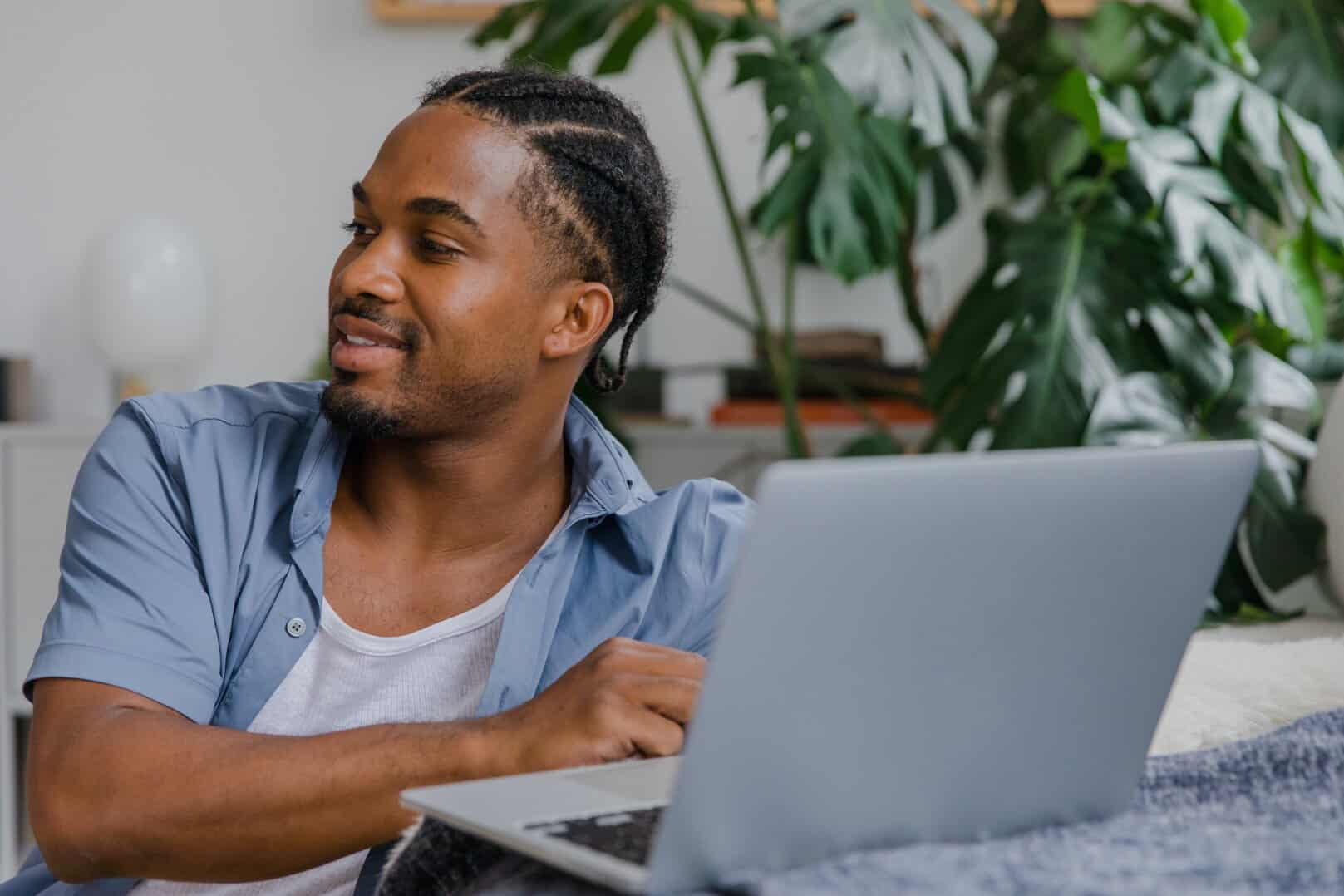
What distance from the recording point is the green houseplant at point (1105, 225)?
1.81 meters

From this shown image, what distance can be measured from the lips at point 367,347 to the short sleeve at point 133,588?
16 centimetres

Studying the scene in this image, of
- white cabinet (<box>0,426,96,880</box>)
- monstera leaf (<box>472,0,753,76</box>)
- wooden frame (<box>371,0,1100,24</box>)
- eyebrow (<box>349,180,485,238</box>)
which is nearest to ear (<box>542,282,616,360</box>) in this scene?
eyebrow (<box>349,180,485,238</box>)

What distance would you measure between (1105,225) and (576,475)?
3.11 feet

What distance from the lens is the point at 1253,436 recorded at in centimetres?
171

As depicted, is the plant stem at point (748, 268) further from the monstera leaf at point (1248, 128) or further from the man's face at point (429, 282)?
the man's face at point (429, 282)

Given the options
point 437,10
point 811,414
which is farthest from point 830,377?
point 437,10

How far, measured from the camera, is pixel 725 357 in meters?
2.91

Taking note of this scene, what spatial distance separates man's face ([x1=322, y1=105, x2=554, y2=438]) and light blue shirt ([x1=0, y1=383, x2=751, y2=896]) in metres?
0.07

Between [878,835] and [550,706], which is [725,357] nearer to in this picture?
[550,706]

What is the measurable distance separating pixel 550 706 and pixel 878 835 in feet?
0.92

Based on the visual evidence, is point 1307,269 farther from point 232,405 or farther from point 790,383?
point 232,405

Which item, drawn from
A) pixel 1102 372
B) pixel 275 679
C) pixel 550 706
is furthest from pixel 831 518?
pixel 1102 372

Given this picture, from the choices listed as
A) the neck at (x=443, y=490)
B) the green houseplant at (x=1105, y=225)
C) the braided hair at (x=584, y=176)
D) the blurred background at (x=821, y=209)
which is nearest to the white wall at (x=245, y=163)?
the blurred background at (x=821, y=209)

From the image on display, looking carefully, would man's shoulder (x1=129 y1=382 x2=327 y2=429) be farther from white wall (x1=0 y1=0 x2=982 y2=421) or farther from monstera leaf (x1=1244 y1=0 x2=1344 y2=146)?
white wall (x1=0 y1=0 x2=982 y2=421)
